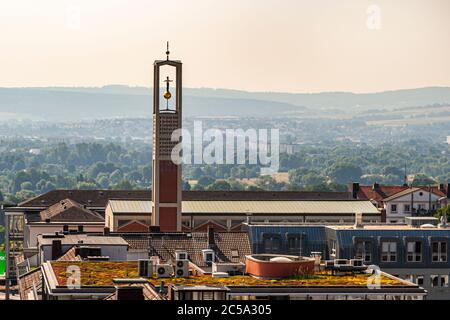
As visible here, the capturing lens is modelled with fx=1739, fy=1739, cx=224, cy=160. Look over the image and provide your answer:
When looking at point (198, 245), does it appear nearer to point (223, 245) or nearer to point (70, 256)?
point (223, 245)

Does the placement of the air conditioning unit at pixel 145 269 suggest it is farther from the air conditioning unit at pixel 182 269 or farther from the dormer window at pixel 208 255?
the dormer window at pixel 208 255

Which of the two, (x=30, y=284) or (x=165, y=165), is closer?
(x=30, y=284)

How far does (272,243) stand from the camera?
6150 centimetres

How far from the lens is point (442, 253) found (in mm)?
60250

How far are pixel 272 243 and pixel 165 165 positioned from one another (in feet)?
77.4

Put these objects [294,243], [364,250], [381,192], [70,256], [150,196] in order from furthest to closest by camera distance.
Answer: [381,192]
[150,196]
[294,243]
[364,250]
[70,256]

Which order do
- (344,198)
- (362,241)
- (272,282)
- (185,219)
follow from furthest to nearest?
(344,198), (185,219), (362,241), (272,282)

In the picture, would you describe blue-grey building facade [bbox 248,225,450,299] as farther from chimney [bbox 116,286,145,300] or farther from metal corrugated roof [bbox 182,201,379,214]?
chimney [bbox 116,286,145,300]

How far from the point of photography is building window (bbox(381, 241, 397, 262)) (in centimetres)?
5994

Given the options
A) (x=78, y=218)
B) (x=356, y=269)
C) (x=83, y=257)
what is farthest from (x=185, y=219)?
(x=356, y=269)

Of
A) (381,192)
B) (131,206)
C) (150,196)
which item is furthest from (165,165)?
(381,192)

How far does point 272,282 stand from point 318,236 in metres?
24.4

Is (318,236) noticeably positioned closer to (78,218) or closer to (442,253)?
(442,253)

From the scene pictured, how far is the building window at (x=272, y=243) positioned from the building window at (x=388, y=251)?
376 centimetres
